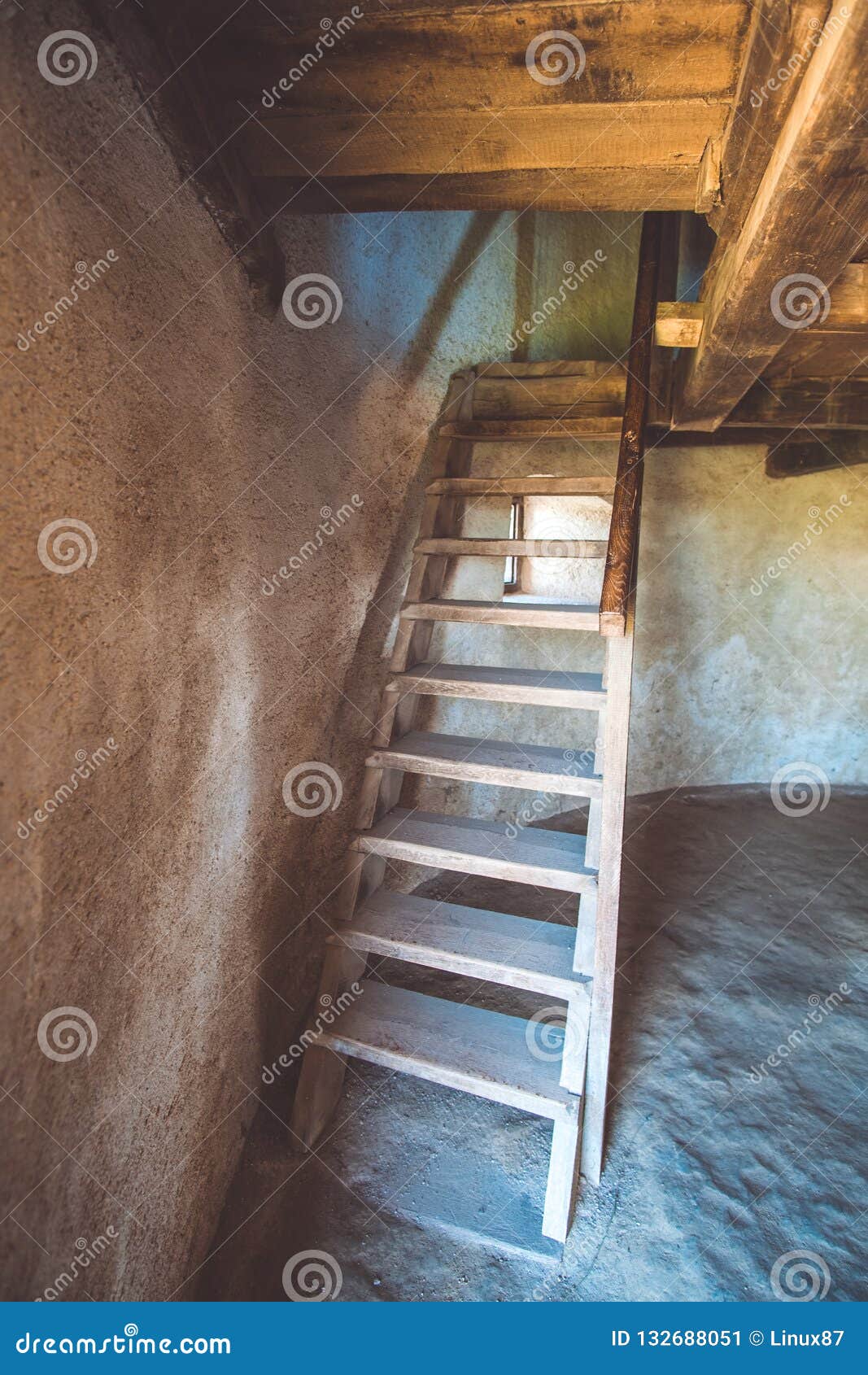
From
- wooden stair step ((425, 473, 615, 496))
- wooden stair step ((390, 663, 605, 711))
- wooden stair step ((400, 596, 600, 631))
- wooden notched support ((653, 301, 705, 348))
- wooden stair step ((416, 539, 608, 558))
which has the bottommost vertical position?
wooden stair step ((390, 663, 605, 711))

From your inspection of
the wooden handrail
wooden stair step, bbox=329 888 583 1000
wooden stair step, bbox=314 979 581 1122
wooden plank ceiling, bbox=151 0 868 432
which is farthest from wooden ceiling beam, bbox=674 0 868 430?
wooden stair step, bbox=314 979 581 1122

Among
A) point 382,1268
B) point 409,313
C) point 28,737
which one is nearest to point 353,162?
point 409,313

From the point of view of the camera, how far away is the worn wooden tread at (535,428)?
340 centimetres

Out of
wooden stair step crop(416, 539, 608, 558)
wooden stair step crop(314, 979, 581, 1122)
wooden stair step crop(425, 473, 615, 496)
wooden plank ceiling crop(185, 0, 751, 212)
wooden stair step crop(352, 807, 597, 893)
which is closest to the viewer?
wooden plank ceiling crop(185, 0, 751, 212)

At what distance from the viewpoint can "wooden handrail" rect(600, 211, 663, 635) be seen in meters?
2.16

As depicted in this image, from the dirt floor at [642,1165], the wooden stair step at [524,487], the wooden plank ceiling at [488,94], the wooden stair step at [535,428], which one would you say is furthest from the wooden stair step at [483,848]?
the wooden plank ceiling at [488,94]

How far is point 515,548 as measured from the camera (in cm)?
280

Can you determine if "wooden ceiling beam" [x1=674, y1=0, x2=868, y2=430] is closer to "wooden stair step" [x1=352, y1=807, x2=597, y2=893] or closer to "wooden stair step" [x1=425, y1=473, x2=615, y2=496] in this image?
"wooden stair step" [x1=425, y1=473, x2=615, y2=496]

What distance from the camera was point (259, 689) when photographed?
7.16 feet

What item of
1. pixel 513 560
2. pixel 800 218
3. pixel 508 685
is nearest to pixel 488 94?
pixel 800 218

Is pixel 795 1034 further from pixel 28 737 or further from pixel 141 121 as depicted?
pixel 141 121

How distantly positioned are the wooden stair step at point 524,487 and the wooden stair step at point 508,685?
78 centimetres

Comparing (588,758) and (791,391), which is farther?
(791,391)

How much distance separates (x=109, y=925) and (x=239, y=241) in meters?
1.89
